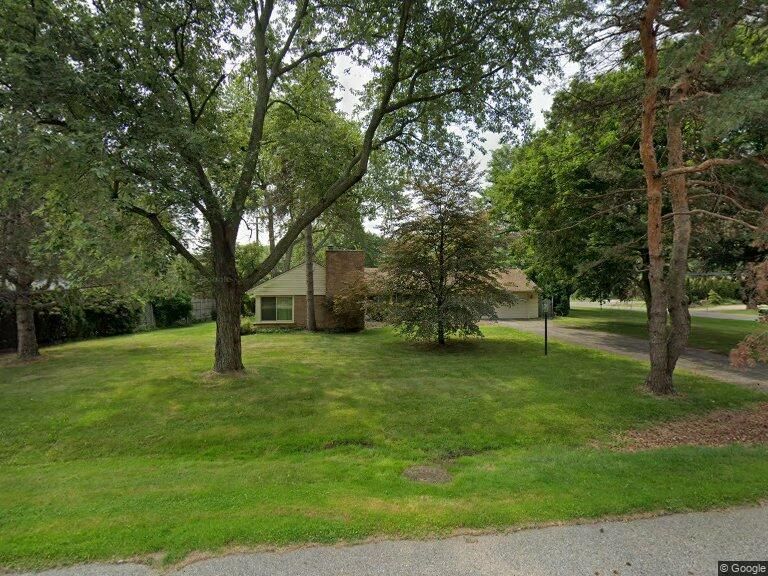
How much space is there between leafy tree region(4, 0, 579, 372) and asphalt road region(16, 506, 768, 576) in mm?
6316

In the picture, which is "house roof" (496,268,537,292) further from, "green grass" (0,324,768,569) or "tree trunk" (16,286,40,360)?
"tree trunk" (16,286,40,360)

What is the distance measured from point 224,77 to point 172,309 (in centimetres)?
1949

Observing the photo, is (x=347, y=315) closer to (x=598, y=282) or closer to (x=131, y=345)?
(x=131, y=345)

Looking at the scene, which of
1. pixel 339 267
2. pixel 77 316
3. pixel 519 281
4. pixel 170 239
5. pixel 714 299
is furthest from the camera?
pixel 714 299

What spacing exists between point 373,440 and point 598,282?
17101 millimetres

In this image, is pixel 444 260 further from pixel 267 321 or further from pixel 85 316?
pixel 85 316

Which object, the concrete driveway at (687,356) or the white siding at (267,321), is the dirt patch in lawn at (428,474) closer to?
the concrete driveway at (687,356)

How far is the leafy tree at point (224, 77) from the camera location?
7.50 m

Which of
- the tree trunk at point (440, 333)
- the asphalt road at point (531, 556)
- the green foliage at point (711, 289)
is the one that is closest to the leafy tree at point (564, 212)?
the tree trunk at point (440, 333)

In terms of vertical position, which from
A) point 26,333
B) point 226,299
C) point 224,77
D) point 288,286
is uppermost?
point 224,77

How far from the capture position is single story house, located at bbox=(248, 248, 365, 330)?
76.1 feet

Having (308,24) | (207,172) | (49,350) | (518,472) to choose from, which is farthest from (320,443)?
(49,350)

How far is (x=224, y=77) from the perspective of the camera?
10789mm

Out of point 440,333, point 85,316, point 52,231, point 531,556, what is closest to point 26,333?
point 85,316
